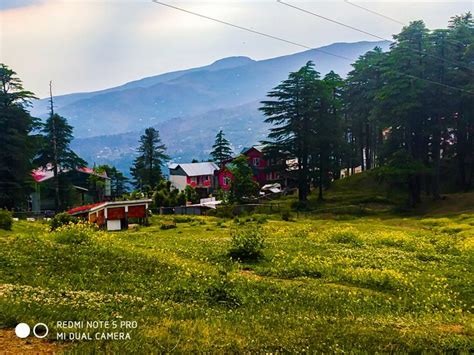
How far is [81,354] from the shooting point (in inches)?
237

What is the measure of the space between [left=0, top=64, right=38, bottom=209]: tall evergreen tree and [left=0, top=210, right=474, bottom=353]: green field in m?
29.1

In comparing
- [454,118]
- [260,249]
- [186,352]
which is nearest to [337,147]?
[454,118]

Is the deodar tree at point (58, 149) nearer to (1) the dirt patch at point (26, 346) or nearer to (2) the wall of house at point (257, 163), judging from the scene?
(2) the wall of house at point (257, 163)

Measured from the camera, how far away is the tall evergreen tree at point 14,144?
43312 millimetres

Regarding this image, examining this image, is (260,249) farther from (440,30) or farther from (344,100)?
(344,100)

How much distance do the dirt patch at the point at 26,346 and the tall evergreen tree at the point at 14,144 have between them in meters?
40.2

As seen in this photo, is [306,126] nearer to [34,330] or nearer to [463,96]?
[463,96]

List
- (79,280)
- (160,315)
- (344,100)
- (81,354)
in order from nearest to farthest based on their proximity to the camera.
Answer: (81,354) < (160,315) < (79,280) < (344,100)

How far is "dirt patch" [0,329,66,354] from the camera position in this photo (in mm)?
6098

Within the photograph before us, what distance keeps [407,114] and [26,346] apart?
4507 centimetres

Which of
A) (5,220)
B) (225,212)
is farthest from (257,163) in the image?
(5,220)

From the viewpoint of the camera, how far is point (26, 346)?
20.6ft

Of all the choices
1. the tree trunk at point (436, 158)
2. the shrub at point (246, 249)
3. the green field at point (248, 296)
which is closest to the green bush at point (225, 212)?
the tree trunk at point (436, 158)

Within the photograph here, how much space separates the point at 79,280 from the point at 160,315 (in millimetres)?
3637
